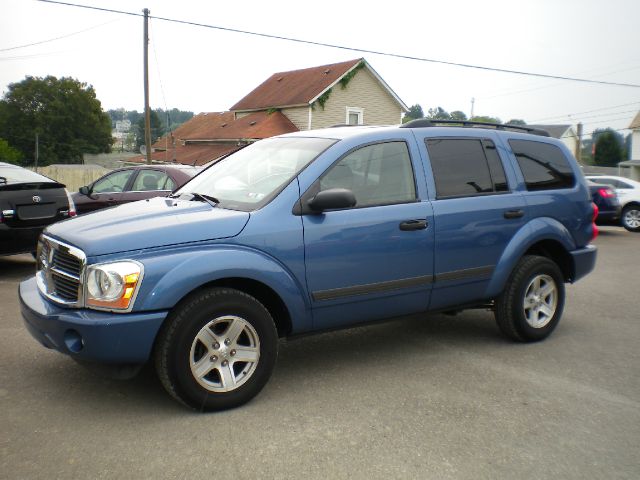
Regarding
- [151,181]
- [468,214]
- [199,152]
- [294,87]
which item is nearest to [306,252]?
[468,214]

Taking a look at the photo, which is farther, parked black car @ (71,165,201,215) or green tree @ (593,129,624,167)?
green tree @ (593,129,624,167)

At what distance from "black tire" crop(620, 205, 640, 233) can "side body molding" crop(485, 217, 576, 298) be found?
12.6 metres

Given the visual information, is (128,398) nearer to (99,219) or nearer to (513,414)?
(99,219)

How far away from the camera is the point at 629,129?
51.5 metres

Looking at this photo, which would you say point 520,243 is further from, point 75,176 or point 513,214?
point 75,176

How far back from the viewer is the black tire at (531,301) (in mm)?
5203

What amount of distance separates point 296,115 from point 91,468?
31.8 meters

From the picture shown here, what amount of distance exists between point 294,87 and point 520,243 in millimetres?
31999

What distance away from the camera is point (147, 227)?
3.77 metres

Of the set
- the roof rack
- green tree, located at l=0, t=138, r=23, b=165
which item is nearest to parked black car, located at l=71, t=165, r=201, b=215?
the roof rack

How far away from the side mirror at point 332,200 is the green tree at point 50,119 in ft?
262

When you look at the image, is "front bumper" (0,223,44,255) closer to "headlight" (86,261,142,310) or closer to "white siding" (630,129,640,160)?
"headlight" (86,261,142,310)

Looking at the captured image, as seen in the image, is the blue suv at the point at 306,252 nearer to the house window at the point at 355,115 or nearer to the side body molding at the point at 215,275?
the side body molding at the point at 215,275

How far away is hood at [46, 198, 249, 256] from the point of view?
3.62 metres
